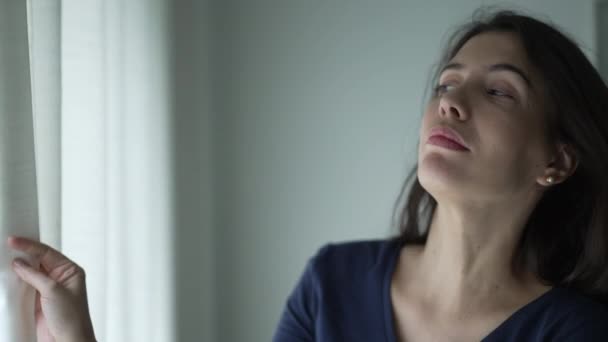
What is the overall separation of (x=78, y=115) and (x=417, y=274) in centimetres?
72

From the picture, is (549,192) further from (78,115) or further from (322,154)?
(78,115)

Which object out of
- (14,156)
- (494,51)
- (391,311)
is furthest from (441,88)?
(14,156)

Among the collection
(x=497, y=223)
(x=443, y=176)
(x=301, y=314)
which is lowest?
(x=301, y=314)

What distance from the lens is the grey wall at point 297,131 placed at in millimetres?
1843

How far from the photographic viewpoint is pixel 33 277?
0.79m

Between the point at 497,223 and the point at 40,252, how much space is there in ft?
2.67

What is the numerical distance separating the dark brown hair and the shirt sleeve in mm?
243

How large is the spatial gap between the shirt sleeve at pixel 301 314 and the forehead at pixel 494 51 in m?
0.53

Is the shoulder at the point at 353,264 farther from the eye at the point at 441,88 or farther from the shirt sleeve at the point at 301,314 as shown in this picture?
the eye at the point at 441,88

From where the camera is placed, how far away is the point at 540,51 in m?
1.07

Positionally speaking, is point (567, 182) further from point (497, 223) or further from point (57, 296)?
point (57, 296)

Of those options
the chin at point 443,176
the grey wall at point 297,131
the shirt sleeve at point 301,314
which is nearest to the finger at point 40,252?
the shirt sleeve at point 301,314

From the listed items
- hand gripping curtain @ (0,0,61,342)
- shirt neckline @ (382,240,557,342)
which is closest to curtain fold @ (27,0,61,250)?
hand gripping curtain @ (0,0,61,342)

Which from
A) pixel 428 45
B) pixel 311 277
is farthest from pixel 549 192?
pixel 428 45
